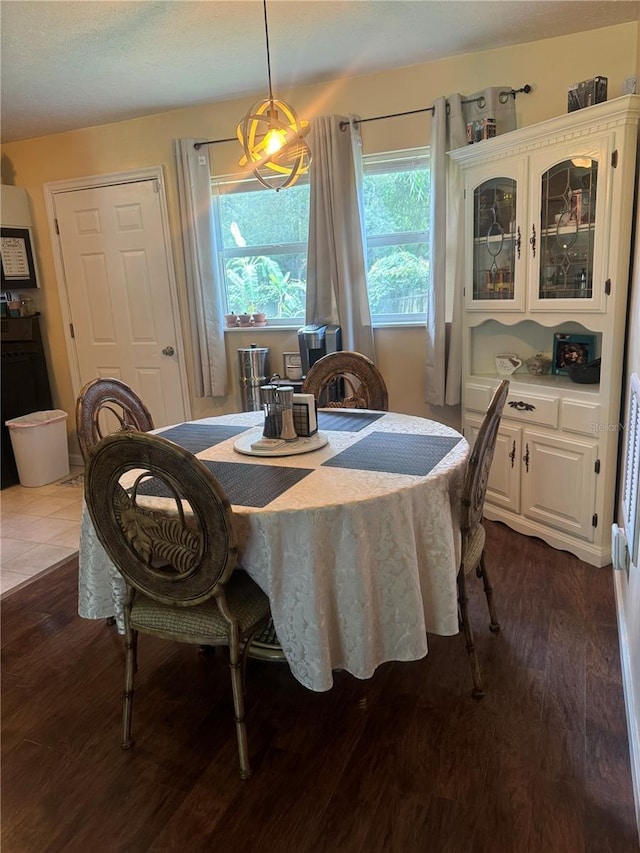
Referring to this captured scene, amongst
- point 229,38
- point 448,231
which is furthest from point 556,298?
point 229,38

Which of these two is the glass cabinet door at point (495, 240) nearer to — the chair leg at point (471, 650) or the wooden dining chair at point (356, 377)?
the wooden dining chair at point (356, 377)

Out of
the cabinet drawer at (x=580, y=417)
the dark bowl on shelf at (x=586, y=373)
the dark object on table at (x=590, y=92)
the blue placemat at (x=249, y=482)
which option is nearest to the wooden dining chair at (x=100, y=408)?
the blue placemat at (x=249, y=482)

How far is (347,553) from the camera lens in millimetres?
1566

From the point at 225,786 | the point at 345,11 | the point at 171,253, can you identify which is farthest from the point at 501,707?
the point at 171,253

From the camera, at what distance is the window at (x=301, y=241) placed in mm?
3414

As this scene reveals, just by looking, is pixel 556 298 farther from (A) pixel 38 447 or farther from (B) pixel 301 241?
(A) pixel 38 447

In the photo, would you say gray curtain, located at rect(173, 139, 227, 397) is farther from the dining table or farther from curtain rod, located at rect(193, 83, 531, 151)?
the dining table

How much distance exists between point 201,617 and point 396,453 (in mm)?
807

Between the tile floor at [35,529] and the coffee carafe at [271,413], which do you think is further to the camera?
the tile floor at [35,529]

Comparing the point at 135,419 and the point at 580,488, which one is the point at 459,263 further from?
the point at 135,419

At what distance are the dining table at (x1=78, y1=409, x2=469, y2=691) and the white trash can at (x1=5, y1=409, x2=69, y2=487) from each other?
2671 millimetres

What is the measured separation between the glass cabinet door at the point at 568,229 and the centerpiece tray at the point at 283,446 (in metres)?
1.40

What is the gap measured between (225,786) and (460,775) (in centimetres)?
64

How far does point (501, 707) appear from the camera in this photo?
180 centimetres
